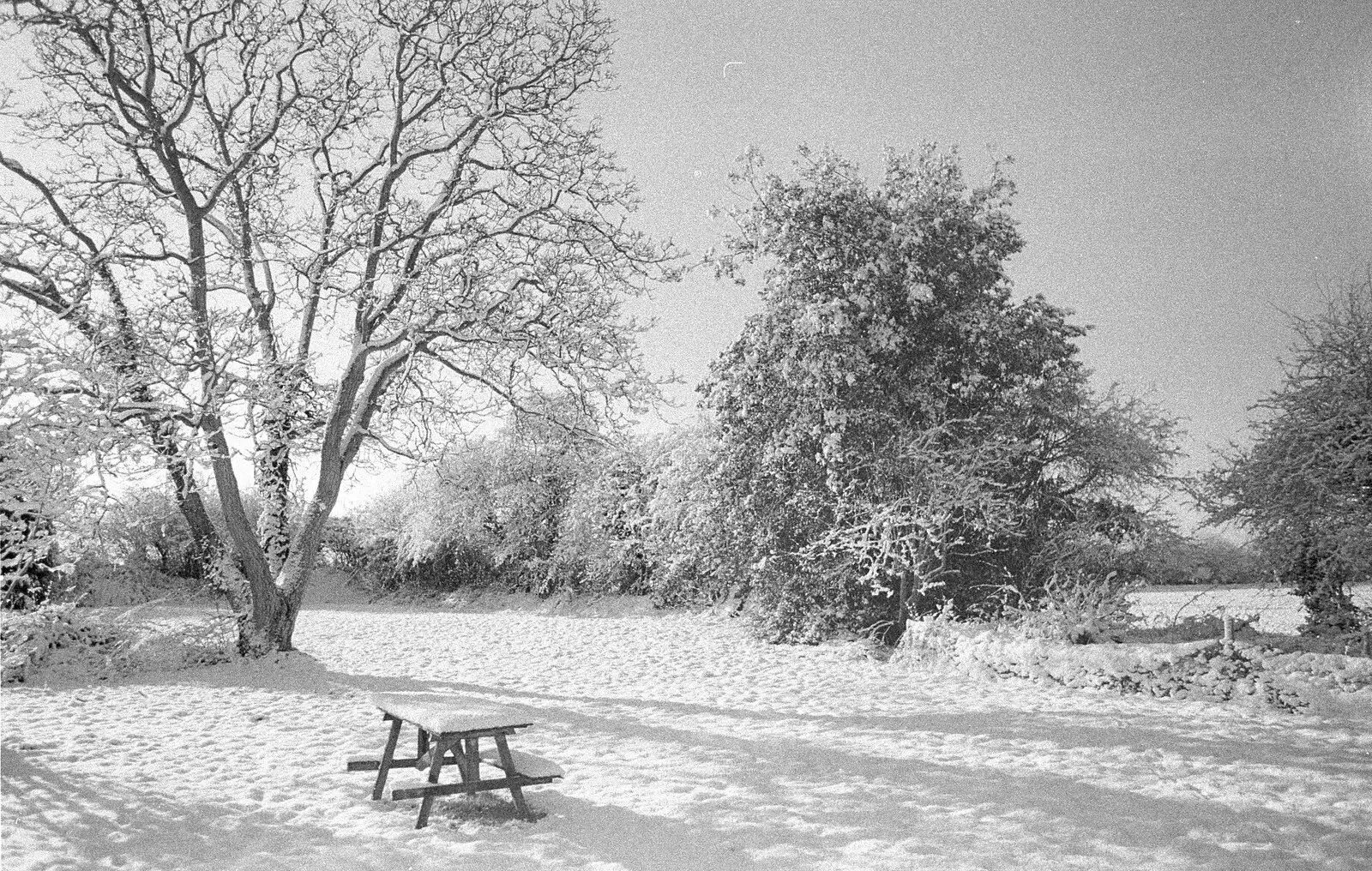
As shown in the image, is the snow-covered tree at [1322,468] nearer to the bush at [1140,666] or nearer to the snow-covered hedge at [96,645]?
the bush at [1140,666]

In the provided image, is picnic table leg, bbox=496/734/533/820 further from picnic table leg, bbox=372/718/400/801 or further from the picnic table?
picnic table leg, bbox=372/718/400/801

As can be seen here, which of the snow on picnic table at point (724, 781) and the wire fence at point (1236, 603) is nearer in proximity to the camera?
the snow on picnic table at point (724, 781)

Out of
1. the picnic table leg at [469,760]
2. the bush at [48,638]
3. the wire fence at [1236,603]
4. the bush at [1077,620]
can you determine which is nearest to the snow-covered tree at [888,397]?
the bush at [1077,620]

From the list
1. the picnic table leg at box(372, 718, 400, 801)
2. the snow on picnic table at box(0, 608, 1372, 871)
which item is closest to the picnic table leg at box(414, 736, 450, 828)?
the snow on picnic table at box(0, 608, 1372, 871)

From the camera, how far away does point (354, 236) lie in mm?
12680

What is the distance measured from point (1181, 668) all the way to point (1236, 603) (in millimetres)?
19142

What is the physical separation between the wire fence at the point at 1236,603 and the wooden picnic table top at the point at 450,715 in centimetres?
1503

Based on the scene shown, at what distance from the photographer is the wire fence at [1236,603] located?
18.7 metres

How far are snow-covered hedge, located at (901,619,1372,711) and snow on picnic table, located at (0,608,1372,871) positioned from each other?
1.10 ft

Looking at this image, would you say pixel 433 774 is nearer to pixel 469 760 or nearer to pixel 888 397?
pixel 469 760

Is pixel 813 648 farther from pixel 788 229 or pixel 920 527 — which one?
pixel 788 229

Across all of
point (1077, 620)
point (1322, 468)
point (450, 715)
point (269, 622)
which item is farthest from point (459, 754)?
point (1322, 468)

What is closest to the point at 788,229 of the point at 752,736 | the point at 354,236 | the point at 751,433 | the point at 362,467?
the point at 751,433

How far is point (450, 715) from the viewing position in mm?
5566
